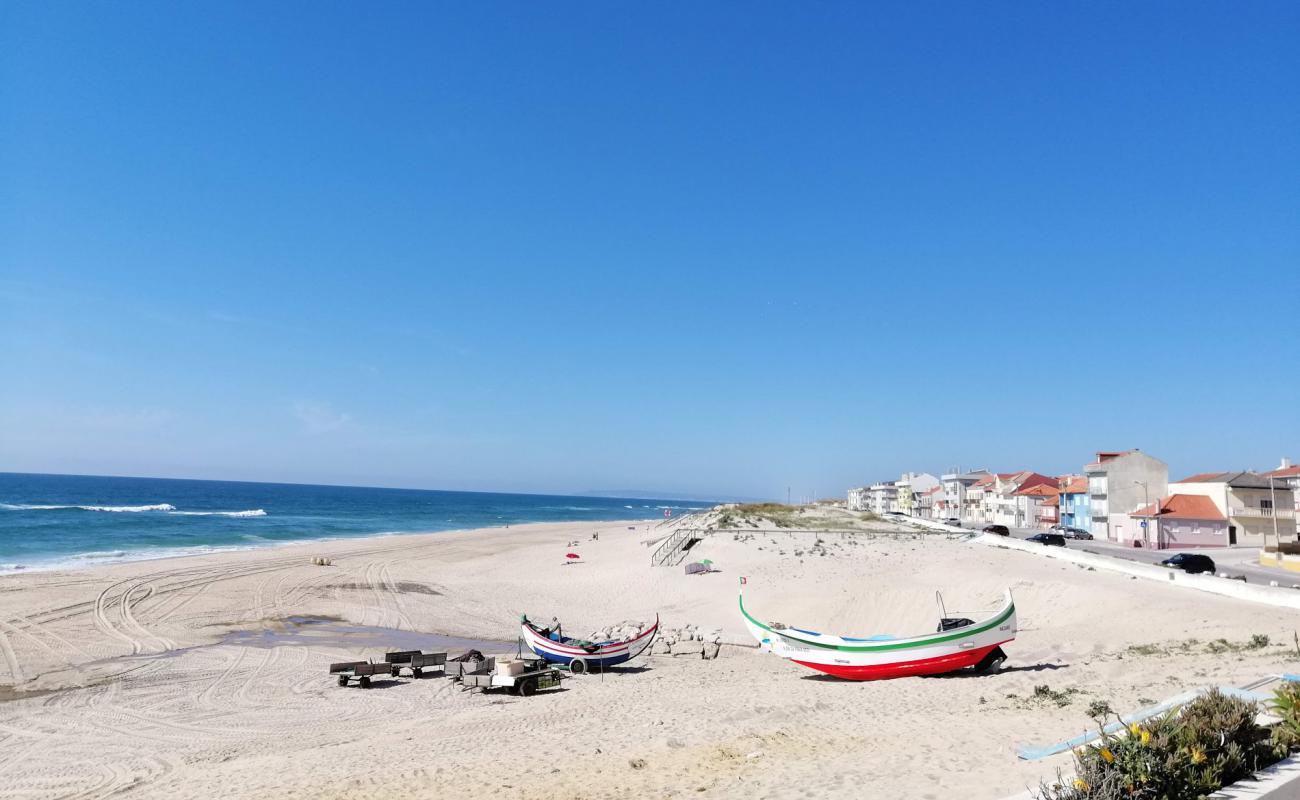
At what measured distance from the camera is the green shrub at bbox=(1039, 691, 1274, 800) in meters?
6.16

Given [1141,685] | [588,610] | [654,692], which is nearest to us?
[1141,685]

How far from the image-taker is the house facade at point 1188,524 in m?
51.0

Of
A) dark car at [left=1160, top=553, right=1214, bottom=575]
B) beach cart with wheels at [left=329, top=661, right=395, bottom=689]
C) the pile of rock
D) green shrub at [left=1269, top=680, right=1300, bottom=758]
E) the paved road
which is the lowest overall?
the pile of rock

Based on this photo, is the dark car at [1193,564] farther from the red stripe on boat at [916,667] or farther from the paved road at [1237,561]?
the red stripe on boat at [916,667]

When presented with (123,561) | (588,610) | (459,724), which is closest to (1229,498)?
(588,610)

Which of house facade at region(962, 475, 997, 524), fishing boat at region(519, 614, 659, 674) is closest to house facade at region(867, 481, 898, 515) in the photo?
house facade at region(962, 475, 997, 524)

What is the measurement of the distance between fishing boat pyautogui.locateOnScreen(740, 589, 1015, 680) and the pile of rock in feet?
17.0

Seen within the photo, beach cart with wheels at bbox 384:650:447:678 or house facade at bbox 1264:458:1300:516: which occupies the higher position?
house facade at bbox 1264:458:1300:516

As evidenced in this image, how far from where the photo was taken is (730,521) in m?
57.2

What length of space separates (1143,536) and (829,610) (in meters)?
42.1

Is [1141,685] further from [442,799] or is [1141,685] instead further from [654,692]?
[442,799]

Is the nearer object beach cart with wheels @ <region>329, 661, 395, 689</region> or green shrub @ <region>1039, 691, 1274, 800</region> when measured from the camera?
green shrub @ <region>1039, 691, 1274, 800</region>

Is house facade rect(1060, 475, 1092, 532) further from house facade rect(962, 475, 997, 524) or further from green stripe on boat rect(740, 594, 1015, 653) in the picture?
green stripe on boat rect(740, 594, 1015, 653)

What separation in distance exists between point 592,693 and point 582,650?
2.97 metres
